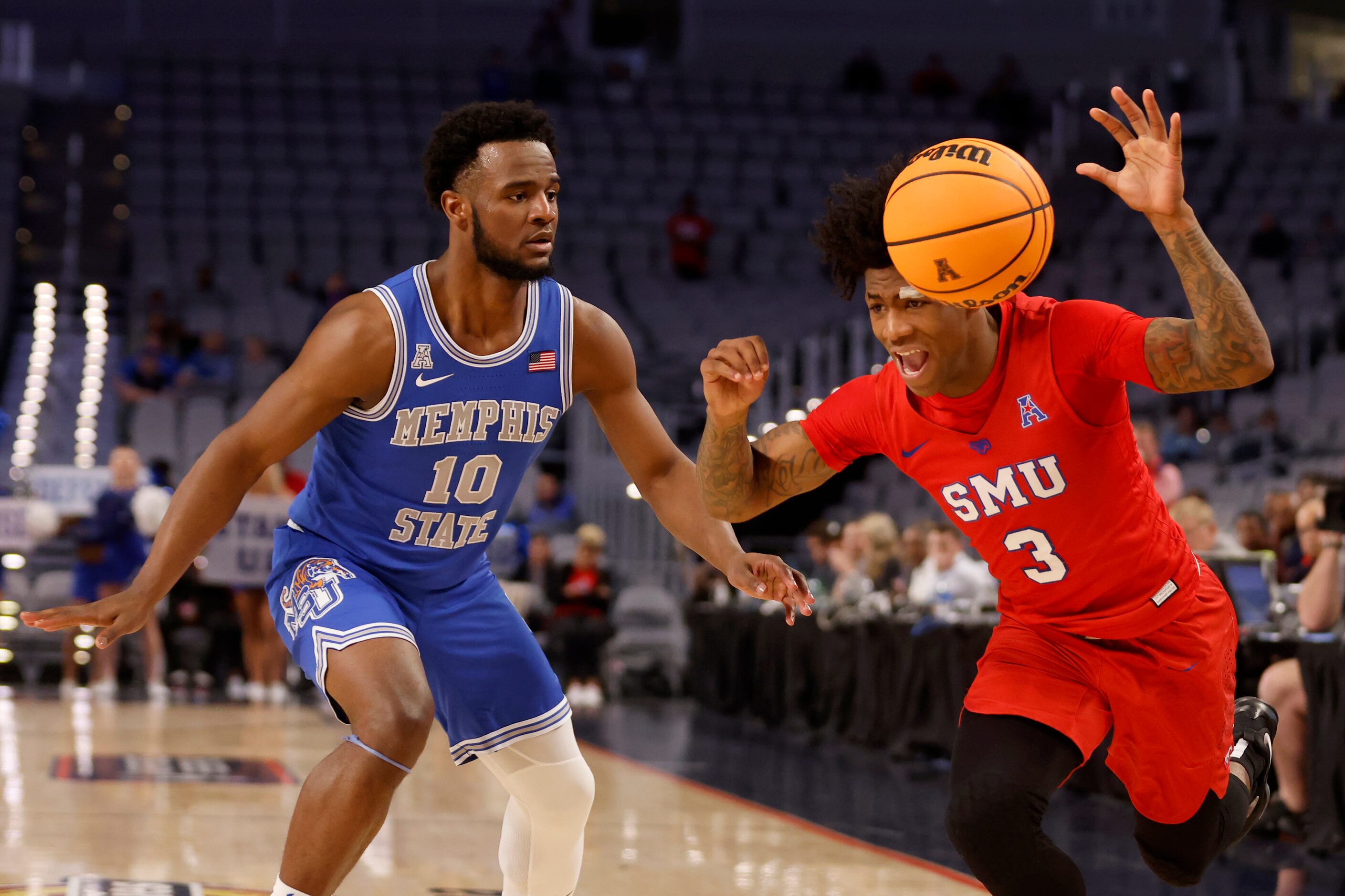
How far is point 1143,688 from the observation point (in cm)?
374

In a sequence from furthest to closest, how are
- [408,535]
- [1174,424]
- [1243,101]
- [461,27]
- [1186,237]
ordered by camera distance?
1. [461,27]
2. [1243,101]
3. [1174,424]
4. [408,535]
5. [1186,237]

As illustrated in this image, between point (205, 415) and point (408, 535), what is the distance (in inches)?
455

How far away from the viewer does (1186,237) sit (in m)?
3.26

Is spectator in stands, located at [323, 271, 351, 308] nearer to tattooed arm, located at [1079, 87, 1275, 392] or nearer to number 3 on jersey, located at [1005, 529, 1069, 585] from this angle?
number 3 on jersey, located at [1005, 529, 1069, 585]

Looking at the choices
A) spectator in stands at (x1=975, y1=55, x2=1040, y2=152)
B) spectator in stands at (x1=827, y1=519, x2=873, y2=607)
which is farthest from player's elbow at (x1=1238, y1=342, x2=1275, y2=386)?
spectator in stands at (x1=975, y1=55, x2=1040, y2=152)

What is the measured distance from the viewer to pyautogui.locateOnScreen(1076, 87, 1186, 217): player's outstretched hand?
3178 mm

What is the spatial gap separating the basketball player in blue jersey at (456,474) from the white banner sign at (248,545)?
8.45m

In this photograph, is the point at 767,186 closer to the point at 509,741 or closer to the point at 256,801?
the point at 256,801

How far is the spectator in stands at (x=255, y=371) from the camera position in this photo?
15.4 m

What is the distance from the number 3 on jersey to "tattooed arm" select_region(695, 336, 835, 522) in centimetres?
50

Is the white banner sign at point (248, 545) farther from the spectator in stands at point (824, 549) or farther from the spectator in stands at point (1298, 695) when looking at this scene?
the spectator in stands at point (1298, 695)

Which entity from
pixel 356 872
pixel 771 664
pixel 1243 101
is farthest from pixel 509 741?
pixel 1243 101

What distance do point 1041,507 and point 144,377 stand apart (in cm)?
1289

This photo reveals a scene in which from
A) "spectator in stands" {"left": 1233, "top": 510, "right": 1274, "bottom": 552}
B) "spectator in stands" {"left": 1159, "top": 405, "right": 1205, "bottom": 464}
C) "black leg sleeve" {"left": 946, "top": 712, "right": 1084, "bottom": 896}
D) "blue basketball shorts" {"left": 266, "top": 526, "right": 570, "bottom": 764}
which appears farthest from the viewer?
"spectator in stands" {"left": 1159, "top": 405, "right": 1205, "bottom": 464}
